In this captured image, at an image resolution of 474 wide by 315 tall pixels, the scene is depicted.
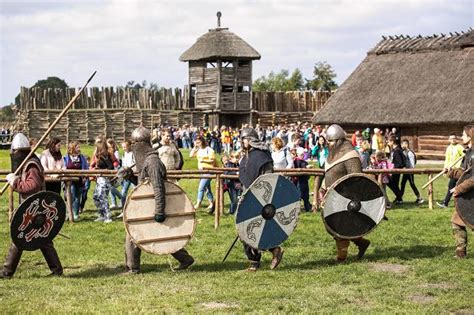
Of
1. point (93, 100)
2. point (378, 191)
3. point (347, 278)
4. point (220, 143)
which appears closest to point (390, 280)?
point (347, 278)

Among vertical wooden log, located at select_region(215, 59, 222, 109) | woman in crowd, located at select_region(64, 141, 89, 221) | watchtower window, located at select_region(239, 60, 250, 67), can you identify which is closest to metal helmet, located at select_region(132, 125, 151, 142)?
woman in crowd, located at select_region(64, 141, 89, 221)

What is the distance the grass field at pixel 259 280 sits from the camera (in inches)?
325

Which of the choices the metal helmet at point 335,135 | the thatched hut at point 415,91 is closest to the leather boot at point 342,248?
the metal helmet at point 335,135

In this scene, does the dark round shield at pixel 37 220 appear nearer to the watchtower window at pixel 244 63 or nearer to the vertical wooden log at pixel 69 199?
the vertical wooden log at pixel 69 199

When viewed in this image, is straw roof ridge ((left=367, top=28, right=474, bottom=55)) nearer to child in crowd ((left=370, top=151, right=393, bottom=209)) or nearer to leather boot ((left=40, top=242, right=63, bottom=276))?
child in crowd ((left=370, top=151, right=393, bottom=209))

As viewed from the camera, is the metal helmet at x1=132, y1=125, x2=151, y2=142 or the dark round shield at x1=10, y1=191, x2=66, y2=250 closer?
the dark round shield at x1=10, y1=191, x2=66, y2=250

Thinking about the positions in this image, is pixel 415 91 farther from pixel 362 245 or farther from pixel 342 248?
pixel 342 248

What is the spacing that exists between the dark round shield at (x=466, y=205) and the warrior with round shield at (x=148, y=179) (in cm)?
335

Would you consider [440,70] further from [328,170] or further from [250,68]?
[328,170]

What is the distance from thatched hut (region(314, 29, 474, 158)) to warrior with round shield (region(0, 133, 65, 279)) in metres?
26.5

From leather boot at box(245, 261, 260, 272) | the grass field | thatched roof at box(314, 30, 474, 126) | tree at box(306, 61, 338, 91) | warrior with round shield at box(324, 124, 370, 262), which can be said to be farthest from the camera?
tree at box(306, 61, 338, 91)

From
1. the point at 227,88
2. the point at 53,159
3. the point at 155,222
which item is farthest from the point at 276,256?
the point at 227,88

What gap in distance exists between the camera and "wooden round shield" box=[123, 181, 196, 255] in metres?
9.70

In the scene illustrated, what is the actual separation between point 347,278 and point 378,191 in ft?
4.87
